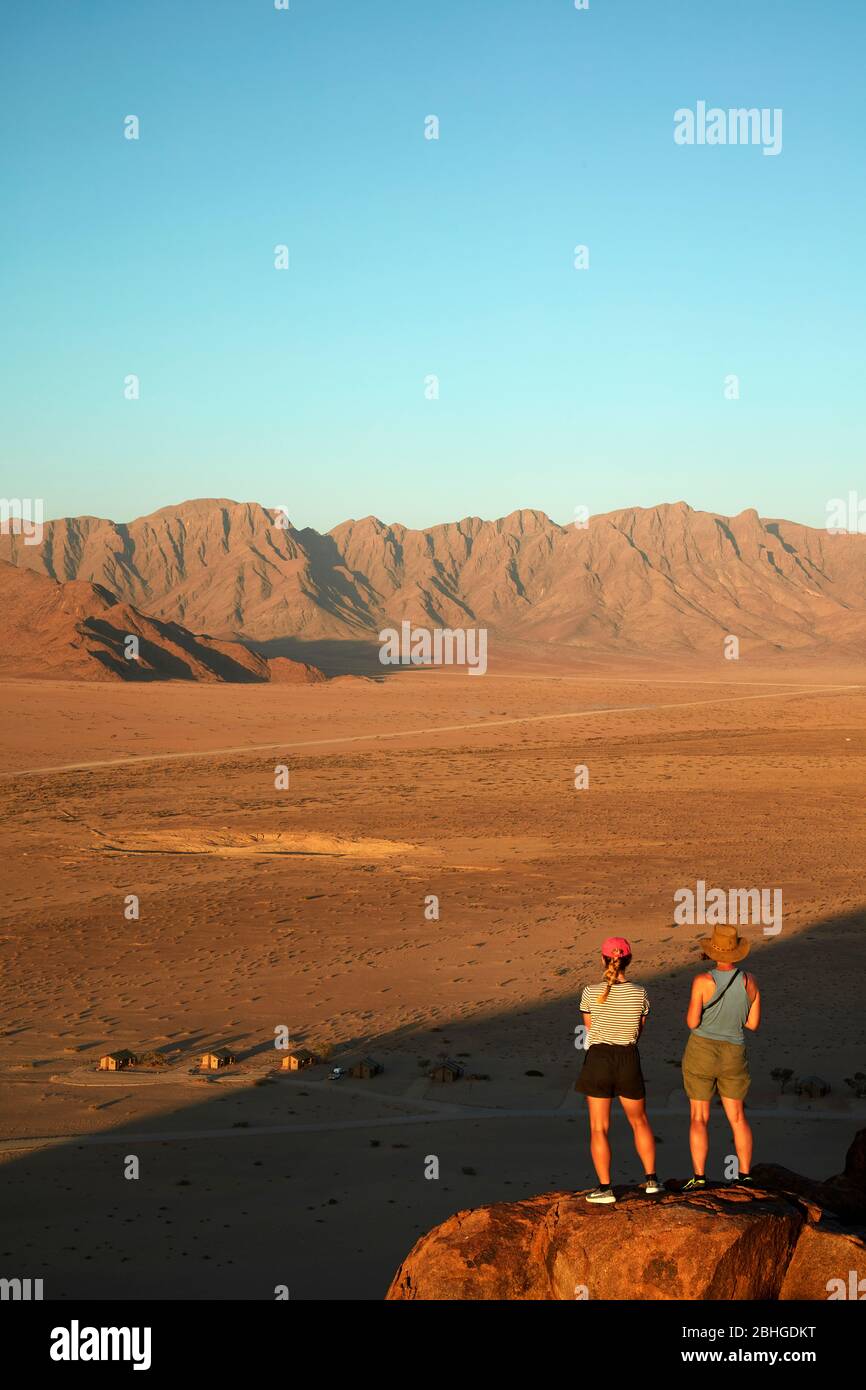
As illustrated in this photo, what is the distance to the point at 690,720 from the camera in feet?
155

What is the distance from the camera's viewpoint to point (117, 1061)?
9.90 metres

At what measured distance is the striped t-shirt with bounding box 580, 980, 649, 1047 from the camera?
19.3ft

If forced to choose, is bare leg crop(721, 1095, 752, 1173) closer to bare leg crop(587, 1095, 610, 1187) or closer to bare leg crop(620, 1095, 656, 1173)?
bare leg crop(620, 1095, 656, 1173)

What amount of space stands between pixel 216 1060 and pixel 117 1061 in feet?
2.53

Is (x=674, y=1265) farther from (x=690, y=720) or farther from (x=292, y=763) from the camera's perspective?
(x=690, y=720)

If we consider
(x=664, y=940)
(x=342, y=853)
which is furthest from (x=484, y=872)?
(x=664, y=940)

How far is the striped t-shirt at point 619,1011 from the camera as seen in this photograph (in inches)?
232

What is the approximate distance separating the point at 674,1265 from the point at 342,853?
16.5 metres

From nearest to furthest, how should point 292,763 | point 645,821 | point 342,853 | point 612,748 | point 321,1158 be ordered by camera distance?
point 321,1158
point 342,853
point 645,821
point 292,763
point 612,748

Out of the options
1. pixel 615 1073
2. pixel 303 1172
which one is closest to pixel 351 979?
pixel 303 1172

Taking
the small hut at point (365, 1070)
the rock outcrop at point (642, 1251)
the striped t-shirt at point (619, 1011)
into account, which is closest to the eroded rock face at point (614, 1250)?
the rock outcrop at point (642, 1251)

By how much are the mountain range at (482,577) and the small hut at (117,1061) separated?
11730 centimetres

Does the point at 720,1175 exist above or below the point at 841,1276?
below

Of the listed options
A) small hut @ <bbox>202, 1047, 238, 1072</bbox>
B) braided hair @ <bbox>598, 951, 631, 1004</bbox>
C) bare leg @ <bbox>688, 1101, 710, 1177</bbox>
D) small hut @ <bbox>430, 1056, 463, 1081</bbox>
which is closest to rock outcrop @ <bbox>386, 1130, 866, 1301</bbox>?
bare leg @ <bbox>688, 1101, 710, 1177</bbox>
